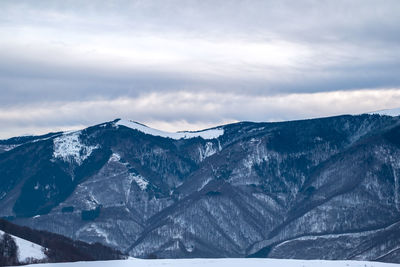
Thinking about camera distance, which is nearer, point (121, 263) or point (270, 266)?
point (270, 266)

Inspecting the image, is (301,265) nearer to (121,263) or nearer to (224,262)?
(224,262)

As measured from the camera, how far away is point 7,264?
189000 millimetres

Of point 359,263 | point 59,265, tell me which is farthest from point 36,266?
point 359,263

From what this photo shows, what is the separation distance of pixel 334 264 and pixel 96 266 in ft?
122

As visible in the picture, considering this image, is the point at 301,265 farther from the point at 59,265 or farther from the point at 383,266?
the point at 59,265

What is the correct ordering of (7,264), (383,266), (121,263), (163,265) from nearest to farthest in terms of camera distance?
(383,266) → (163,265) → (121,263) → (7,264)

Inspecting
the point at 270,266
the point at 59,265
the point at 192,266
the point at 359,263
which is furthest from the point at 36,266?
the point at 359,263

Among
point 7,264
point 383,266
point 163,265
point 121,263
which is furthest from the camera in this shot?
point 7,264

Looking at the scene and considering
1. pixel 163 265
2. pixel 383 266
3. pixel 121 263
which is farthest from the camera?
pixel 121 263

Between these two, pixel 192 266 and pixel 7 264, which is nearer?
pixel 192 266

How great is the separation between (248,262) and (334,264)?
44.0 ft

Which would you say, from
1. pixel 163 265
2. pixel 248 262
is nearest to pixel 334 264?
pixel 248 262

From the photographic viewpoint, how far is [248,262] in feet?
446

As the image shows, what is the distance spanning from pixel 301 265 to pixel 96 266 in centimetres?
3294
